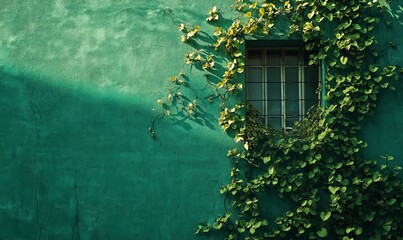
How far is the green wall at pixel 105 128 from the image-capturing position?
7.73m

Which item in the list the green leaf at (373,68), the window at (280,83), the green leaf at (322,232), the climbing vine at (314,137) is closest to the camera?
the green leaf at (322,232)

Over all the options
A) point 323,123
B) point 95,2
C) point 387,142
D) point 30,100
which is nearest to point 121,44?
point 95,2

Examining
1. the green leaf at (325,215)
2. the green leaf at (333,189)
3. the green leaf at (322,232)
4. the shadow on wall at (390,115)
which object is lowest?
the green leaf at (322,232)

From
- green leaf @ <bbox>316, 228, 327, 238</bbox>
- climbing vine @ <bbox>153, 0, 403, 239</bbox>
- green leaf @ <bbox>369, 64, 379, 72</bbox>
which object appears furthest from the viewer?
green leaf @ <bbox>369, 64, 379, 72</bbox>

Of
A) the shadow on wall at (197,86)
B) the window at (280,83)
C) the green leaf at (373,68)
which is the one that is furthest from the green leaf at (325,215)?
the green leaf at (373,68)

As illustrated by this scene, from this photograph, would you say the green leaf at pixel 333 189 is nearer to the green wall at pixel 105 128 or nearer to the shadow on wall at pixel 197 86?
the green wall at pixel 105 128

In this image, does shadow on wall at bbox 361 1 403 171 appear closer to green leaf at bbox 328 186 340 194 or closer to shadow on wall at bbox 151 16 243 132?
green leaf at bbox 328 186 340 194

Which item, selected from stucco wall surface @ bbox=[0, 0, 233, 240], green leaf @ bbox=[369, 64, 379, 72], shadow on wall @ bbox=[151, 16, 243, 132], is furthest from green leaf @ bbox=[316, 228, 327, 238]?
green leaf @ bbox=[369, 64, 379, 72]

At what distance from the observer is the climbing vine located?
25.0 feet

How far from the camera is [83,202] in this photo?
25.4 feet

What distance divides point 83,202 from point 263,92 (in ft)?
7.93

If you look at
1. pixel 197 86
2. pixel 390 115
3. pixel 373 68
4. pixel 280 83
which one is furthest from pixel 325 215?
pixel 197 86

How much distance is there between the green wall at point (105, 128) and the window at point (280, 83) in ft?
2.01

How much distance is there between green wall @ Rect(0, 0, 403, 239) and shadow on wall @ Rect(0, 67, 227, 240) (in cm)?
1
